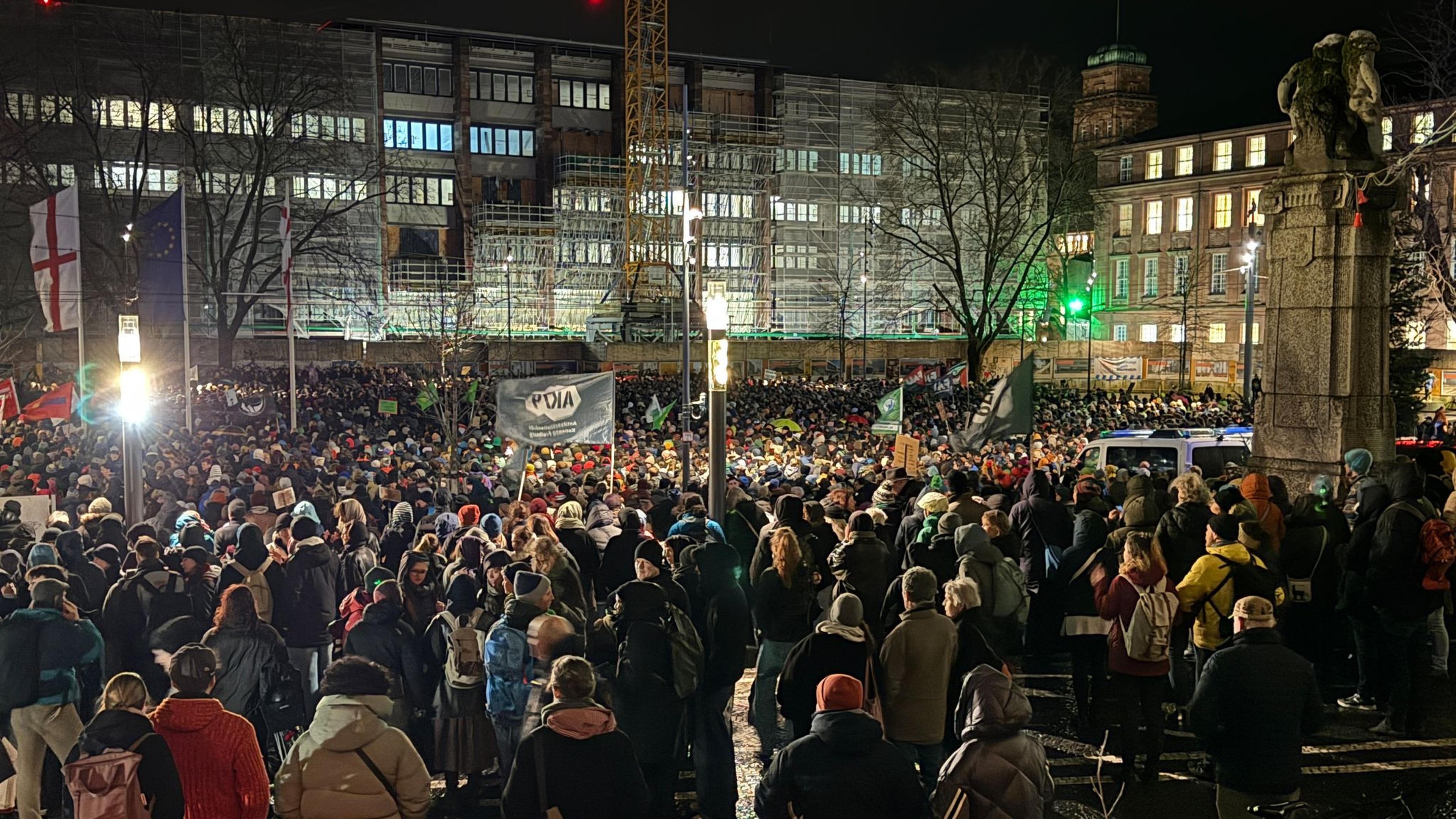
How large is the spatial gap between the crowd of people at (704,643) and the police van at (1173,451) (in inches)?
140

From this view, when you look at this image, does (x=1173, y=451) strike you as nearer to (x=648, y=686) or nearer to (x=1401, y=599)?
(x=1401, y=599)

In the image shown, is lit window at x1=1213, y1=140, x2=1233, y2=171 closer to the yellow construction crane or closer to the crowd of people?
the yellow construction crane

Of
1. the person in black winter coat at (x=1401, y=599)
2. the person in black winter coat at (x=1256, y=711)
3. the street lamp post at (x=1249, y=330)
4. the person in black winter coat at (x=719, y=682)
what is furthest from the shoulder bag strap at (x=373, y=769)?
the street lamp post at (x=1249, y=330)

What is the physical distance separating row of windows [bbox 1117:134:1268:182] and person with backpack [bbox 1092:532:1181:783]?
6430 centimetres

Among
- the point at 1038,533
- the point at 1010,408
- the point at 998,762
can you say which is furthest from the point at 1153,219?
the point at 998,762

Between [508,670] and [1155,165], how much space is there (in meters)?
70.9

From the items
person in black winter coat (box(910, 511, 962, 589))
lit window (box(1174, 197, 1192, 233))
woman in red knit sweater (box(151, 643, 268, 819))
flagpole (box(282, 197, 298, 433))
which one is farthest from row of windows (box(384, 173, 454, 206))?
A: woman in red knit sweater (box(151, 643, 268, 819))

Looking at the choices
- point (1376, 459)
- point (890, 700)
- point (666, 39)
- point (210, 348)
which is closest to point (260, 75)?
point (210, 348)

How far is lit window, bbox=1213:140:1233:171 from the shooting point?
66.7 m

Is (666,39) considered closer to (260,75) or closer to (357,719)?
(260,75)

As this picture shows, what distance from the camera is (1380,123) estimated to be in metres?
12.8

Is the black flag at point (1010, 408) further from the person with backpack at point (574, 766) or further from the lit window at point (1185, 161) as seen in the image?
the lit window at point (1185, 161)

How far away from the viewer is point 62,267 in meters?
16.3

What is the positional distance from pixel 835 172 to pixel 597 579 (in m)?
61.7
